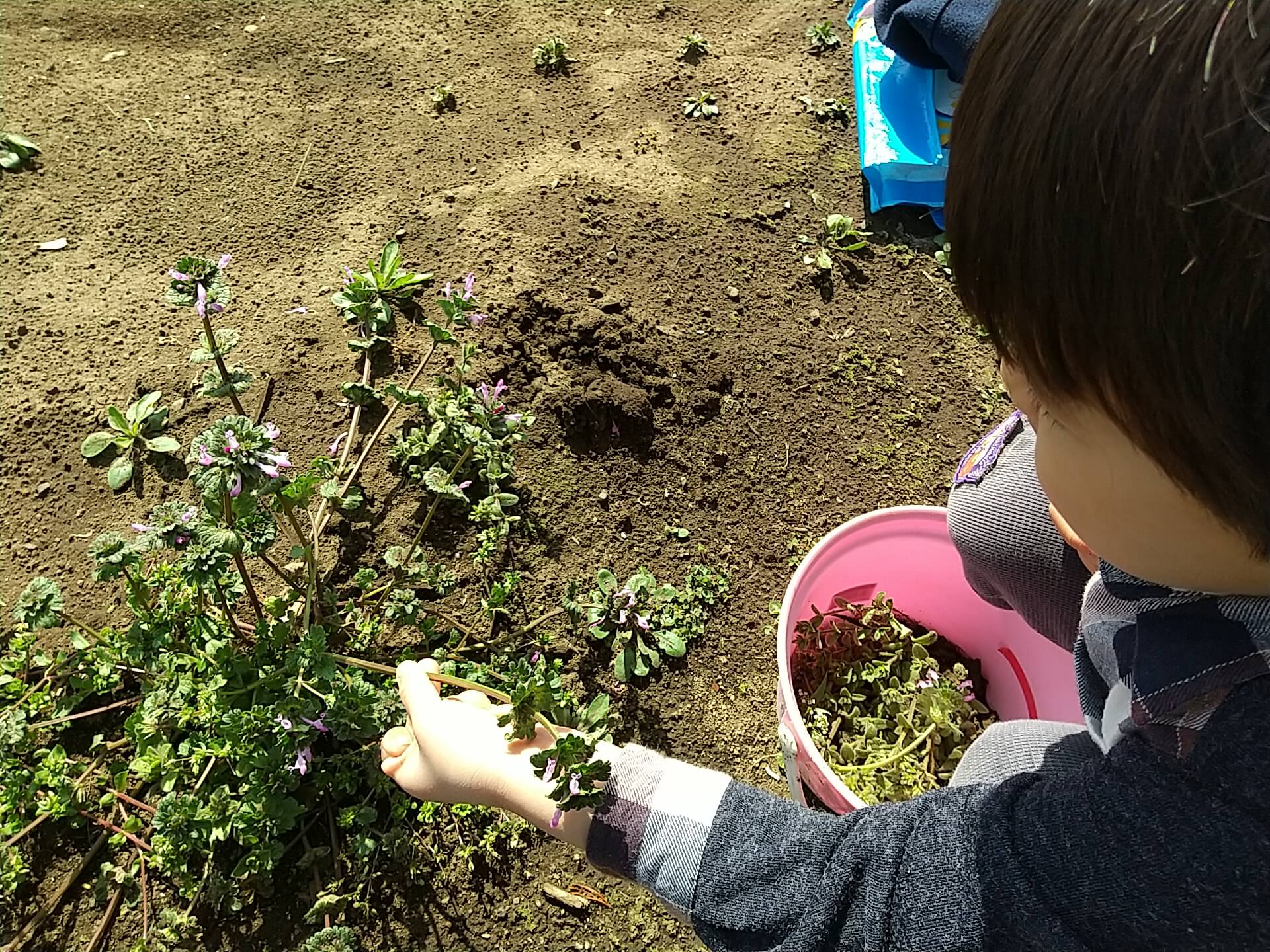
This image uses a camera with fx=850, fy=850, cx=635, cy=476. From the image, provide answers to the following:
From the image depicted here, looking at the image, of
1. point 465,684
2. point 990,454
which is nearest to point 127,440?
point 465,684

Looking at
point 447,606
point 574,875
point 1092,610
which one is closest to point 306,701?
point 447,606

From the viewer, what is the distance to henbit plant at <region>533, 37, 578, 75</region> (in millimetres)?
2582

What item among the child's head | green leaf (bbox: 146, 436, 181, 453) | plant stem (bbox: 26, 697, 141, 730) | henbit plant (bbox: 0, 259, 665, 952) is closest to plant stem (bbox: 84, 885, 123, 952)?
henbit plant (bbox: 0, 259, 665, 952)

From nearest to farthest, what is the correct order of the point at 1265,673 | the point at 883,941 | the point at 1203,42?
the point at 1203,42 → the point at 1265,673 → the point at 883,941

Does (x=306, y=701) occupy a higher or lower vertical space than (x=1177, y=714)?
lower

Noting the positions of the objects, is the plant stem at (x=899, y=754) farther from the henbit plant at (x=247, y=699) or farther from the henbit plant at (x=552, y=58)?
the henbit plant at (x=552, y=58)

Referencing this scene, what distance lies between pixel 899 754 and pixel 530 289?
1304 mm

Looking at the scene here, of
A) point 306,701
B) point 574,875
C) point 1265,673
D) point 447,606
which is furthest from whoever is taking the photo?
point 447,606

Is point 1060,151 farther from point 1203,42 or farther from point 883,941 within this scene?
point 883,941

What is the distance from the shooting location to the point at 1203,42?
533 millimetres

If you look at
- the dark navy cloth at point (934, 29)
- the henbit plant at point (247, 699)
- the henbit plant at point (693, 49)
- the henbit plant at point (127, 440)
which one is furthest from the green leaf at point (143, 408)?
the dark navy cloth at point (934, 29)

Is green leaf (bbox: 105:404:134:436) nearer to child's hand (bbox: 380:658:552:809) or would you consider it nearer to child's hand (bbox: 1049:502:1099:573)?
child's hand (bbox: 380:658:552:809)

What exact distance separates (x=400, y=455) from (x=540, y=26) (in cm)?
170

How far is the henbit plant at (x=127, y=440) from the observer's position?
179 centimetres
